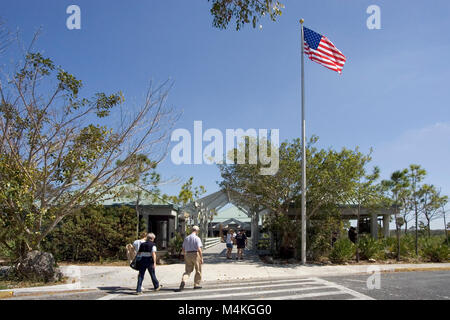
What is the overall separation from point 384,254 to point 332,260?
3.35 m

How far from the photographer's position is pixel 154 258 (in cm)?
938

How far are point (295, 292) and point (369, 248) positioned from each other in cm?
932

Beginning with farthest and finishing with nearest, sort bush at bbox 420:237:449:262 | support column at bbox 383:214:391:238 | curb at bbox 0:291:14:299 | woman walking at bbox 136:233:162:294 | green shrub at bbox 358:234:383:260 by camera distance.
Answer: support column at bbox 383:214:391:238 → bush at bbox 420:237:449:262 → green shrub at bbox 358:234:383:260 → woman walking at bbox 136:233:162:294 → curb at bbox 0:291:14:299

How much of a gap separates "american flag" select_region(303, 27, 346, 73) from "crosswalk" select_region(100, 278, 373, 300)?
957 centimetres

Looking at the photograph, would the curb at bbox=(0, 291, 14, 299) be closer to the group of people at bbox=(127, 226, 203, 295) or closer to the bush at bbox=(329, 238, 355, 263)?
the group of people at bbox=(127, 226, 203, 295)

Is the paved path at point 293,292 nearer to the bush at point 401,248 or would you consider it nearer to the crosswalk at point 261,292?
the crosswalk at point 261,292

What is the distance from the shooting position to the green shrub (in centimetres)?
1686

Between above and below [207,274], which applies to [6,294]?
above

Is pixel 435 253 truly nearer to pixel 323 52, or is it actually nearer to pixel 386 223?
pixel 386 223

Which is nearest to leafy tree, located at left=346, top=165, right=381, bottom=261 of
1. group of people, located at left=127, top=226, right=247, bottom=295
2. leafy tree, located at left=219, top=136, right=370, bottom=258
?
leafy tree, located at left=219, top=136, right=370, bottom=258

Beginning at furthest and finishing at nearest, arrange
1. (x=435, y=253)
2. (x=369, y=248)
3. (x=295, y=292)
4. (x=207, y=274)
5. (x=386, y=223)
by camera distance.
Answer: (x=386, y=223), (x=435, y=253), (x=369, y=248), (x=207, y=274), (x=295, y=292)

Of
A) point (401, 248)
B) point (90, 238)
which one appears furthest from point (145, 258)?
point (401, 248)

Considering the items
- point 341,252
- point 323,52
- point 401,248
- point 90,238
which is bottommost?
point 401,248
